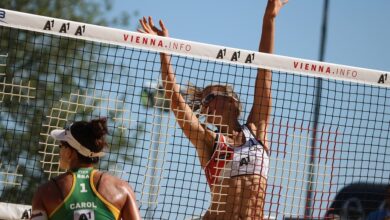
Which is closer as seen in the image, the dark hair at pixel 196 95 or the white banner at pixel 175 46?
the white banner at pixel 175 46

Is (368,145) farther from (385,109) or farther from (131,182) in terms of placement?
(131,182)

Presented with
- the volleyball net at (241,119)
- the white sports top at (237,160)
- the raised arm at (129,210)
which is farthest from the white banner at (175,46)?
the raised arm at (129,210)

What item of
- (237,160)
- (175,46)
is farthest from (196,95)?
(237,160)

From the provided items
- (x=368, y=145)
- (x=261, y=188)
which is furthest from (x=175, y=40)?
(x=368, y=145)

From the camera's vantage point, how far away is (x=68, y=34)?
9906 millimetres

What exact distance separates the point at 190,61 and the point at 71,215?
3308 millimetres

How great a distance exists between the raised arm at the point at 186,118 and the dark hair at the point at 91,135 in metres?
2.23

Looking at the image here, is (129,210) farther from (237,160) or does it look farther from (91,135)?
(237,160)

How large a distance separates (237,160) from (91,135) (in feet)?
8.32

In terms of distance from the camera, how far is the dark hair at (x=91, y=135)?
7.73 metres

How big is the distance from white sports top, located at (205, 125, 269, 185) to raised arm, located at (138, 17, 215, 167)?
0.10m

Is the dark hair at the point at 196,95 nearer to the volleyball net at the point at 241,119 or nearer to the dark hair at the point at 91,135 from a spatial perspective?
the volleyball net at the point at 241,119

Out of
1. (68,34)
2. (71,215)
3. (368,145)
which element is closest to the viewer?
(71,215)

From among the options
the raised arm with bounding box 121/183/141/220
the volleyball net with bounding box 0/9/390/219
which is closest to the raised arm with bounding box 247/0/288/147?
the volleyball net with bounding box 0/9/390/219
